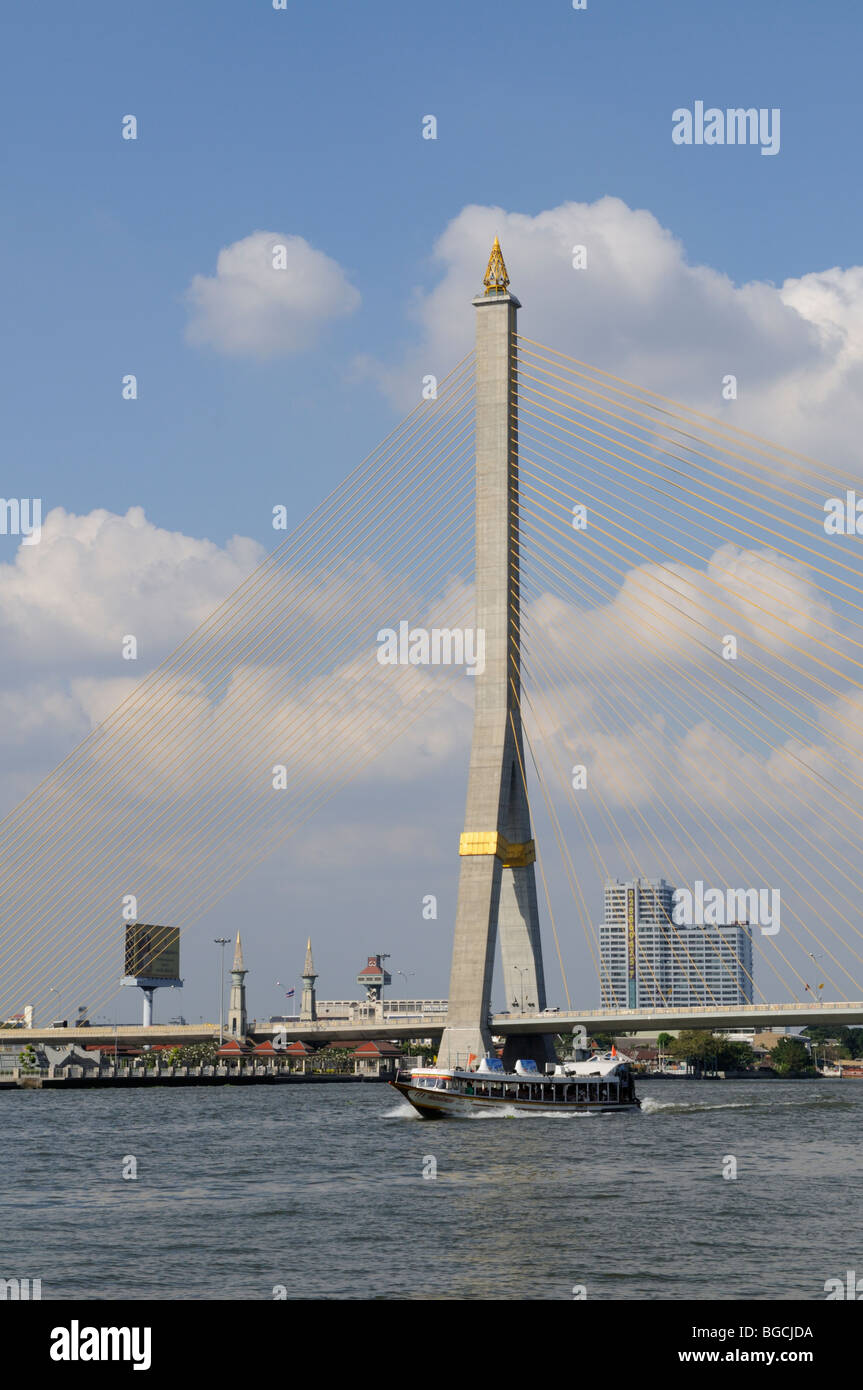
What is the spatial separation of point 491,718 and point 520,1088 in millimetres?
15565

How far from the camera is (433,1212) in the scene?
29.8m

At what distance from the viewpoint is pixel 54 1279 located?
875 inches

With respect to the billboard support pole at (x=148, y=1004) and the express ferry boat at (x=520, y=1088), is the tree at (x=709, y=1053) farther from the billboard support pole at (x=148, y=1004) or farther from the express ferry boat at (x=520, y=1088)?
the express ferry boat at (x=520, y=1088)

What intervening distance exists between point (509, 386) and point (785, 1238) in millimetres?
48933

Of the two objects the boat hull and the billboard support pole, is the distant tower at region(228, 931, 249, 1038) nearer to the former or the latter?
the billboard support pole

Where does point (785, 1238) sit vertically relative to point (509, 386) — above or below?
below

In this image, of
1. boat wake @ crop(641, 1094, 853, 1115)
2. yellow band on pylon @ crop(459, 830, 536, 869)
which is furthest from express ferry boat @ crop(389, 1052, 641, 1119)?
yellow band on pylon @ crop(459, 830, 536, 869)

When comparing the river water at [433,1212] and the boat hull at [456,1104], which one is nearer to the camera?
the river water at [433,1212]

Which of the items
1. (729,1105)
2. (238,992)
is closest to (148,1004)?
(238,992)

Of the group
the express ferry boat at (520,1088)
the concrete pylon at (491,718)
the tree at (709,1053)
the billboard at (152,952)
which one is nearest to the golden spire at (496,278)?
the concrete pylon at (491,718)

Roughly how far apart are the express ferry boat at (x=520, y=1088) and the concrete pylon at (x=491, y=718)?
10.7 feet

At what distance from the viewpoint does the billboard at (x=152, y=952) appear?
149125 mm
